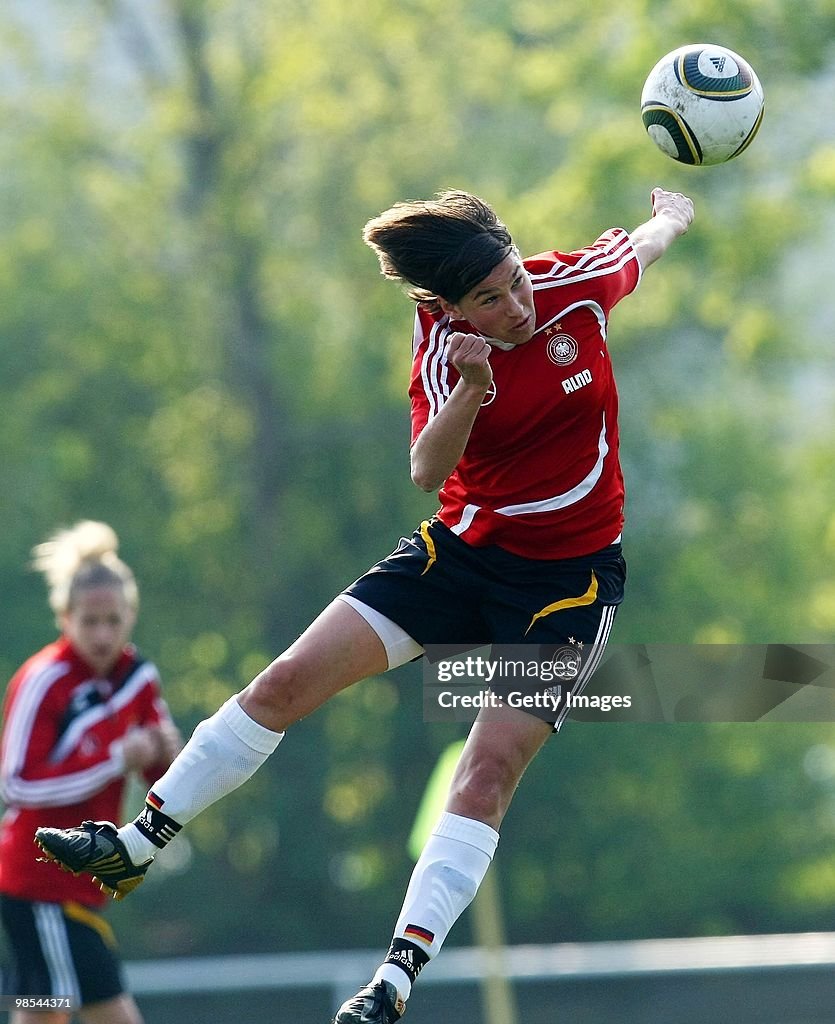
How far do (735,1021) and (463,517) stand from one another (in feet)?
35.4

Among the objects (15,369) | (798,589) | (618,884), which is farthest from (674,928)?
(15,369)

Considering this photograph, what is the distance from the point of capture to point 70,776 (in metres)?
6.05

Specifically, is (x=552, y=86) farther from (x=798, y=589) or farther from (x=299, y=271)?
(x=798, y=589)

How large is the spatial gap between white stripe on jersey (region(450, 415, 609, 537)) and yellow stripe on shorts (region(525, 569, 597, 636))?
0.23 m

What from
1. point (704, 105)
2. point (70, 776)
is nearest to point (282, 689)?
point (70, 776)

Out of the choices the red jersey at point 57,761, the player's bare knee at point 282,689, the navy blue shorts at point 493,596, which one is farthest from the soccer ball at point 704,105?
the red jersey at point 57,761

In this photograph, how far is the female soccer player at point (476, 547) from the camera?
4.43 m

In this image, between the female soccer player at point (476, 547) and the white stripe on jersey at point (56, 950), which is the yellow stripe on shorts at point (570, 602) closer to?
the female soccer player at point (476, 547)

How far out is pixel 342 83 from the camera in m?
20.6

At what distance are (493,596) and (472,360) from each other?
808 mm

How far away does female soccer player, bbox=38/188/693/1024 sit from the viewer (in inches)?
174

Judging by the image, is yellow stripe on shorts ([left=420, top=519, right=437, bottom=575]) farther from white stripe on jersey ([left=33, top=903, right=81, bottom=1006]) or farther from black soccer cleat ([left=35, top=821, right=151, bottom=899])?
white stripe on jersey ([left=33, top=903, right=81, bottom=1006])

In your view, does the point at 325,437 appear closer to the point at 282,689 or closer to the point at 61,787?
the point at 61,787

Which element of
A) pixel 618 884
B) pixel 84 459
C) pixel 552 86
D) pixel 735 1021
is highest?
pixel 552 86
